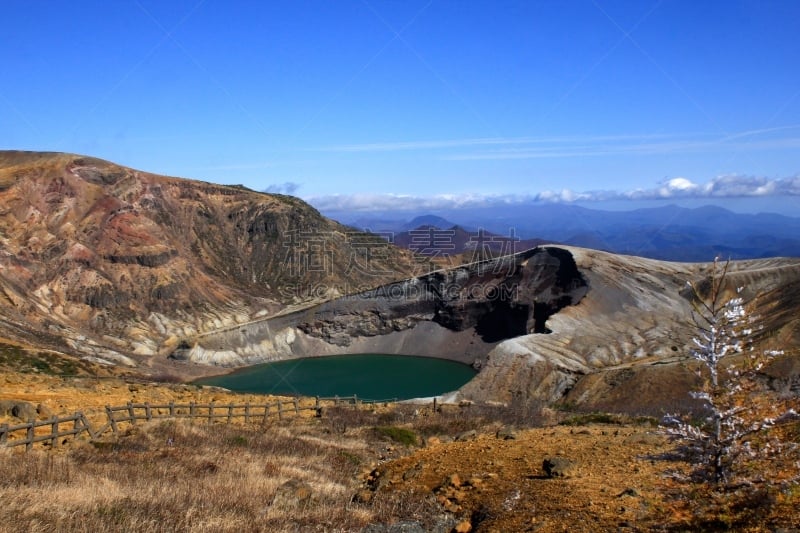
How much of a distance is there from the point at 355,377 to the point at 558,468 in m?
63.8

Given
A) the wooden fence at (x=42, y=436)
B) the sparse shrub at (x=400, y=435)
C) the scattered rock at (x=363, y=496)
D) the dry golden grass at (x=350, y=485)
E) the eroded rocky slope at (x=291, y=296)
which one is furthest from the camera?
the eroded rocky slope at (x=291, y=296)

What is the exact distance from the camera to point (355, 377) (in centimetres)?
7575

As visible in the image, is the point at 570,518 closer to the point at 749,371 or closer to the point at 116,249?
the point at 749,371

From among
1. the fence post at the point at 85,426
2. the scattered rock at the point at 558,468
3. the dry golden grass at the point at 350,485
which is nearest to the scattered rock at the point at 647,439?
the dry golden grass at the point at 350,485

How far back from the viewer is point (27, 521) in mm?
8781

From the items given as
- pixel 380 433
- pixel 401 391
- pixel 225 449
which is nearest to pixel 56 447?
pixel 225 449

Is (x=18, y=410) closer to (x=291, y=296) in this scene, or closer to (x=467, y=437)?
(x=467, y=437)

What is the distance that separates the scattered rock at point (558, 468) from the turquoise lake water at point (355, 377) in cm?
4942

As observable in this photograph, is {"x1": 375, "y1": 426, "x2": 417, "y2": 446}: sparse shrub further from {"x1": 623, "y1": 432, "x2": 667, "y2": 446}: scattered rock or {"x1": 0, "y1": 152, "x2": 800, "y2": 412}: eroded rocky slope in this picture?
{"x1": 0, "y1": 152, "x2": 800, "y2": 412}: eroded rocky slope

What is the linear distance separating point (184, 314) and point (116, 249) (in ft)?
51.6

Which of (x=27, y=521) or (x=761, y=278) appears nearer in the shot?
(x=27, y=521)

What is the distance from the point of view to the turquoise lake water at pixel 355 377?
67.2 m

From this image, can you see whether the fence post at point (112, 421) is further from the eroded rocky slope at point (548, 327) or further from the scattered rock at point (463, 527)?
the eroded rocky slope at point (548, 327)

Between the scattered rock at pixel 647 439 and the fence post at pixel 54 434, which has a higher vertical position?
the scattered rock at pixel 647 439
